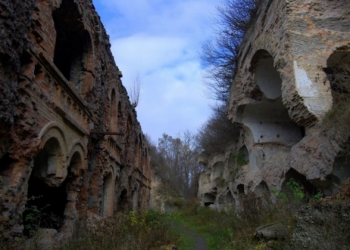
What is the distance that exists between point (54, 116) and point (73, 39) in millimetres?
3832

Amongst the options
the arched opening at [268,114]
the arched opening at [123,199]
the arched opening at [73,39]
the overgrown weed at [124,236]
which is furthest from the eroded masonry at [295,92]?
the arched opening at [123,199]

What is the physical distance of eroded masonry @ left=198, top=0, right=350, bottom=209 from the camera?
699 centimetres

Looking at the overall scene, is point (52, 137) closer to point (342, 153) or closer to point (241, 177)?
point (342, 153)

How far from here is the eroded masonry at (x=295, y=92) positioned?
6.99m

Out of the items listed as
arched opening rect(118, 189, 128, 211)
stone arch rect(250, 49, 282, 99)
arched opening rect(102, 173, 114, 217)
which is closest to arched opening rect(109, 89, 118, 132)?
arched opening rect(102, 173, 114, 217)

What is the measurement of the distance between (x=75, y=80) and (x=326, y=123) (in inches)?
275

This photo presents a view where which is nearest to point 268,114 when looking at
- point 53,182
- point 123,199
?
point 123,199

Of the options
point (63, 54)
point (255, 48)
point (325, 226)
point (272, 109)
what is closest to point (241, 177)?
point (272, 109)

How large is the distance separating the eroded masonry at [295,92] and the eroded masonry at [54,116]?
4965 millimetres

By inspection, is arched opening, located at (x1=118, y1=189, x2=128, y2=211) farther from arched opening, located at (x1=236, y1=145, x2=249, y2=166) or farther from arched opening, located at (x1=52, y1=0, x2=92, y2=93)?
arched opening, located at (x1=52, y1=0, x2=92, y2=93)

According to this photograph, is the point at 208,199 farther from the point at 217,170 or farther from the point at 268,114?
the point at 268,114

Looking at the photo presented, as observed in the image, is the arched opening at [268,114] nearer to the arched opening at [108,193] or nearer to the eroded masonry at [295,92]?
the eroded masonry at [295,92]

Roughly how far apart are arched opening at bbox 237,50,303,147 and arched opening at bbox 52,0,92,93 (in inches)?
224

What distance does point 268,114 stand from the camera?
12.1 m
